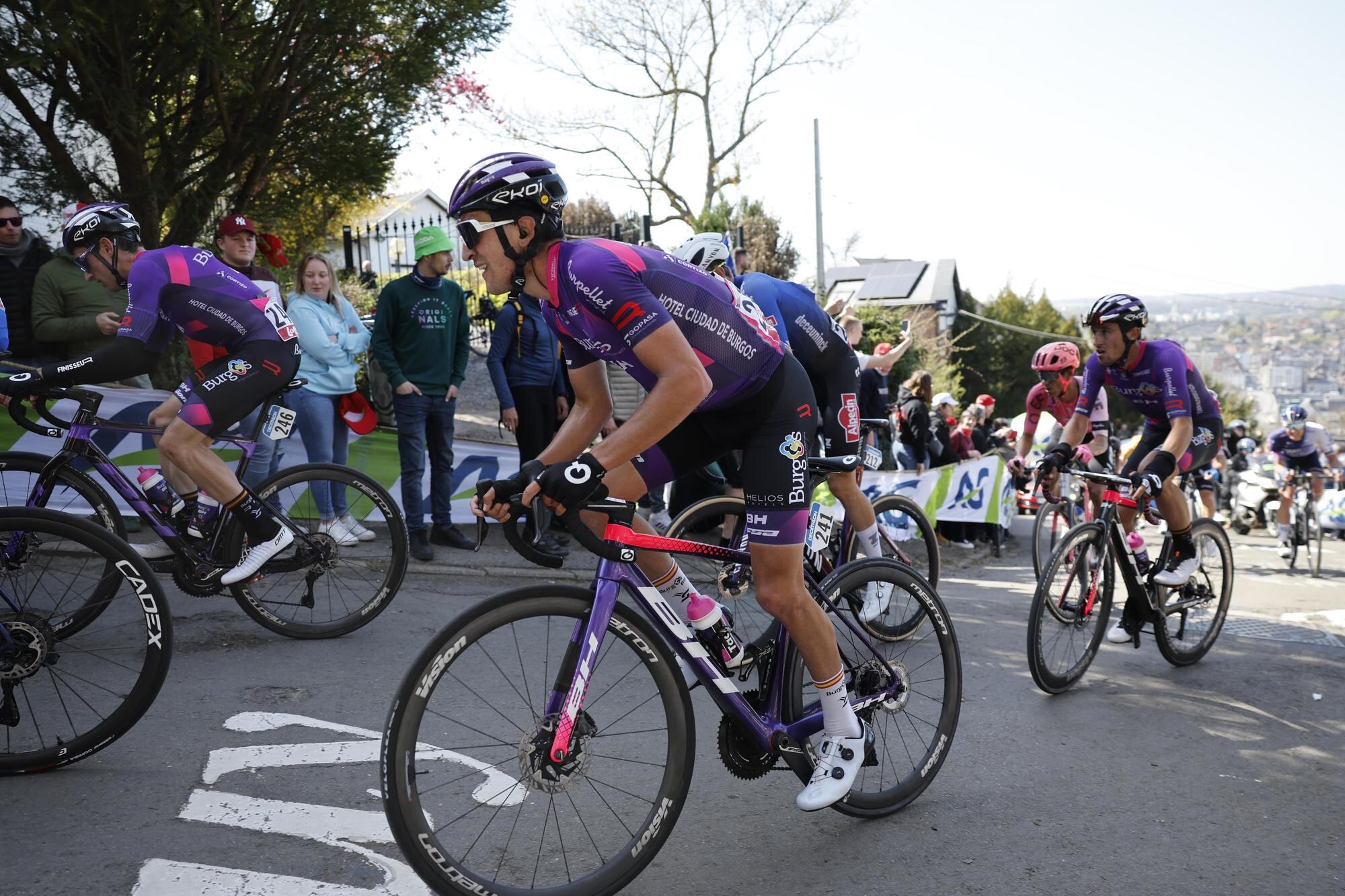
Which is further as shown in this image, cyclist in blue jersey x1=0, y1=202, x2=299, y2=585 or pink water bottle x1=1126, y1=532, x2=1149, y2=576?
pink water bottle x1=1126, y1=532, x2=1149, y2=576

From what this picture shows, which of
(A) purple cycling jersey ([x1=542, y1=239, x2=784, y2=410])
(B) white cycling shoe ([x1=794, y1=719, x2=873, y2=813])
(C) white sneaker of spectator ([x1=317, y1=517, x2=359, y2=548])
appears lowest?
(B) white cycling shoe ([x1=794, y1=719, x2=873, y2=813])

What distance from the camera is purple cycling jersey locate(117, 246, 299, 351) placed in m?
5.01

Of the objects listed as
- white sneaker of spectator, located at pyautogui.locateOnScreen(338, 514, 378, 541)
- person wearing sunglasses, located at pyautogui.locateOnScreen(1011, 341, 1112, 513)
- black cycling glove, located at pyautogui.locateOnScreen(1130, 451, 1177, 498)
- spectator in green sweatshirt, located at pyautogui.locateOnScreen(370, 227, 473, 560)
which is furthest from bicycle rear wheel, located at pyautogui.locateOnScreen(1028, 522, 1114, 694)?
spectator in green sweatshirt, located at pyautogui.locateOnScreen(370, 227, 473, 560)

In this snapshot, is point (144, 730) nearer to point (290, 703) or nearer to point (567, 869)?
point (290, 703)

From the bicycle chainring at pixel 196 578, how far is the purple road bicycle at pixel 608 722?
1924mm

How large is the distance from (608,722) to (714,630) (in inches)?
20.1

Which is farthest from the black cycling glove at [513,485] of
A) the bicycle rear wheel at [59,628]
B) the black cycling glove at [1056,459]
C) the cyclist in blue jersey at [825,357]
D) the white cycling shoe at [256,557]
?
the black cycling glove at [1056,459]

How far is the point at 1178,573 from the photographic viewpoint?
20.6 feet

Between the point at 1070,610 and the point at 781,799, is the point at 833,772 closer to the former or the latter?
the point at 781,799

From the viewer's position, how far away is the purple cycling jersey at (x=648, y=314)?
3.08 metres

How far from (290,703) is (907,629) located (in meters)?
2.70

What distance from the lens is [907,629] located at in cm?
411

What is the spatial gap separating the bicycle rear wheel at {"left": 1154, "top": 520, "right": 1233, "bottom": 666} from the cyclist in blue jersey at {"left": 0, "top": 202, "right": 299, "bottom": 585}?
503 centimetres

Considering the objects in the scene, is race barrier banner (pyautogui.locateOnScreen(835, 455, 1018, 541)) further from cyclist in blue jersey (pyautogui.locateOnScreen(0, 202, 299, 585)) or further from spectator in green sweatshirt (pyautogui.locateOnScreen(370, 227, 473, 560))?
cyclist in blue jersey (pyautogui.locateOnScreen(0, 202, 299, 585))
